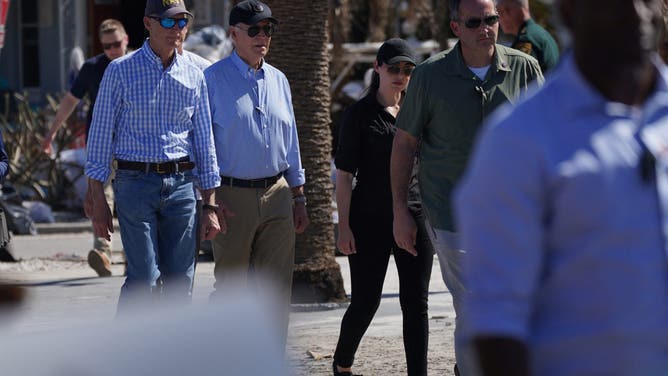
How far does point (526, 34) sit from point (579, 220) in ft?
20.5

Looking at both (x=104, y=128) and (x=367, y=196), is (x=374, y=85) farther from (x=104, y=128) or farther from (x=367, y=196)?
(x=104, y=128)

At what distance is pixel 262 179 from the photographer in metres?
7.30

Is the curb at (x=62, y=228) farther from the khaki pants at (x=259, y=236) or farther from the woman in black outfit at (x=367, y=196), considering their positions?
the woman in black outfit at (x=367, y=196)

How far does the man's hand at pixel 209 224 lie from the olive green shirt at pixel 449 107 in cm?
146

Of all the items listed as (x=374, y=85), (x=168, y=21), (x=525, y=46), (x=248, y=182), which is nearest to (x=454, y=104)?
(x=374, y=85)

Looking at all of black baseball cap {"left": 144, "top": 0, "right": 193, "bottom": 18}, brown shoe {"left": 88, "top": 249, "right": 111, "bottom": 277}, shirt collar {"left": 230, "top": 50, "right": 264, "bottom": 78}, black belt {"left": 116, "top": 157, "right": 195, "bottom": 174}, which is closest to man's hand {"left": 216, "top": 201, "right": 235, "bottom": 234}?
black belt {"left": 116, "top": 157, "right": 195, "bottom": 174}

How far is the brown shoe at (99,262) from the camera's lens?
11642mm

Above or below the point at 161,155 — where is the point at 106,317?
above

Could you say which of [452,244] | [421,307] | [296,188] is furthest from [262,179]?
[452,244]

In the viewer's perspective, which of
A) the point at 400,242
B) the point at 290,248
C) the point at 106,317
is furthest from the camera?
the point at 290,248

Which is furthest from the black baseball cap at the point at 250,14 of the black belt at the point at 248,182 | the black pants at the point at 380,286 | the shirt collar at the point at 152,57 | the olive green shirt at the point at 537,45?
the olive green shirt at the point at 537,45

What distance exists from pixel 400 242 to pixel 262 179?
1106 mm

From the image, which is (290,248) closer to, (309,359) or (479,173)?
(309,359)

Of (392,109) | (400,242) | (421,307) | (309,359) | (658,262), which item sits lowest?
(309,359)
